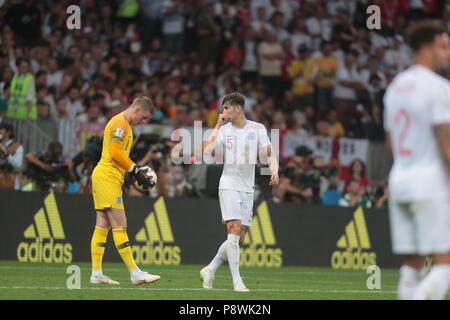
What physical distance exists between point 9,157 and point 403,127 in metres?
11.9

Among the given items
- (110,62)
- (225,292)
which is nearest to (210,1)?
(110,62)

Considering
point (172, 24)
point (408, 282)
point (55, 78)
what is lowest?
point (408, 282)

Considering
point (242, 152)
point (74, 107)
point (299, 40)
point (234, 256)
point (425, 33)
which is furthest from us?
point (299, 40)

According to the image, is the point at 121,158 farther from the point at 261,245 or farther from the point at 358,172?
the point at 358,172

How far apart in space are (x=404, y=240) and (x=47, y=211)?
11652 millimetres

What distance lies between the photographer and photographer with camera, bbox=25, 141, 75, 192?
18.7m

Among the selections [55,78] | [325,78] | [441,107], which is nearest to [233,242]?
[441,107]

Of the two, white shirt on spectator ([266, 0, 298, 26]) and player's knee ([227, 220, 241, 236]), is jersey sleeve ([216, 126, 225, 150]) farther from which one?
white shirt on spectator ([266, 0, 298, 26])

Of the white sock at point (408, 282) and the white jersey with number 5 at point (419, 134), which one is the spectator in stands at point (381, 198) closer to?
the white sock at point (408, 282)

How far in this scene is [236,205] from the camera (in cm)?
1313

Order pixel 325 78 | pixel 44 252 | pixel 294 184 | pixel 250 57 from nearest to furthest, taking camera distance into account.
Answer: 1. pixel 44 252
2. pixel 294 184
3. pixel 325 78
4. pixel 250 57

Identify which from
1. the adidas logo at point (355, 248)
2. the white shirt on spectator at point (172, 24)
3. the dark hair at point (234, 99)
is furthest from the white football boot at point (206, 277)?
the white shirt on spectator at point (172, 24)

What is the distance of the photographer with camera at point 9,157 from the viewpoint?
60.1ft

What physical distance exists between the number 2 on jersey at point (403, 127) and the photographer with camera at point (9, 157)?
11571 mm
